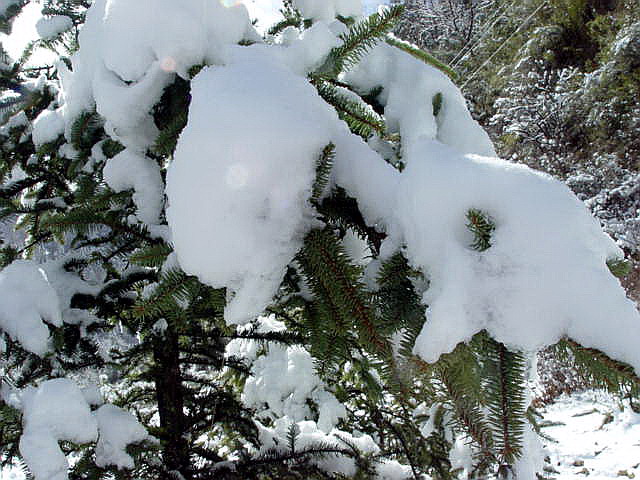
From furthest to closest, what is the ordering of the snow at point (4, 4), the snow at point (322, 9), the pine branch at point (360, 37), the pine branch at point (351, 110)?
the snow at point (4, 4) → the snow at point (322, 9) → the pine branch at point (351, 110) → the pine branch at point (360, 37)

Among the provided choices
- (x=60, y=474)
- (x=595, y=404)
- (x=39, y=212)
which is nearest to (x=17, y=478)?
(x=39, y=212)

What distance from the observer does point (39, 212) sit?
2.18 meters

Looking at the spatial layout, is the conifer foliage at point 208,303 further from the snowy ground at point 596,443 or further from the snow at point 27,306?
the snowy ground at point 596,443

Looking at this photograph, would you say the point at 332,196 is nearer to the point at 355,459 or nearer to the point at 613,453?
the point at 355,459

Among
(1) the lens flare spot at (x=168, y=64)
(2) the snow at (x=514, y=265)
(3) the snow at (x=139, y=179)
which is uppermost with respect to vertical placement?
A: (1) the lens flare spot at (x=168, y=64)

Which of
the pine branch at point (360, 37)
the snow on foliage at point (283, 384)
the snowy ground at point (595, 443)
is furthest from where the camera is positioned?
the snowy ground at point (595, 443)

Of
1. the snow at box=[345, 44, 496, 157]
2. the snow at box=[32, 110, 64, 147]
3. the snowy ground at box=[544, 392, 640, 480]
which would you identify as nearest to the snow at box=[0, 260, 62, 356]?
the snow at box=[32, 110, 64, 147]

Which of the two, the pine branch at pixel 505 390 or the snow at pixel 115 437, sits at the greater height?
the snow at pixel 115 437

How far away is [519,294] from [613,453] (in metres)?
5.59

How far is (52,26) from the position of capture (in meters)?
2.10

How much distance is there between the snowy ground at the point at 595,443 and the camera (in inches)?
183

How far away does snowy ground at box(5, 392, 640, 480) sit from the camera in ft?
15.3

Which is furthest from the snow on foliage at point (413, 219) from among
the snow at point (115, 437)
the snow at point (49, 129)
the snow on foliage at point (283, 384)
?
the snow on foliage at point (283, 384)

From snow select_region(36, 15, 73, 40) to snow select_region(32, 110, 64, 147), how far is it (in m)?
0.53
